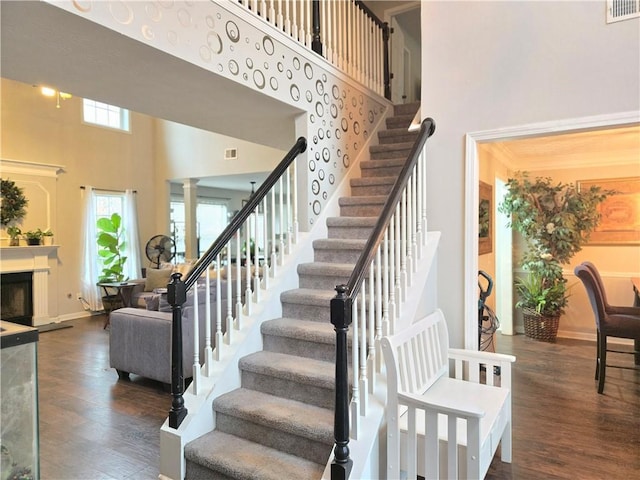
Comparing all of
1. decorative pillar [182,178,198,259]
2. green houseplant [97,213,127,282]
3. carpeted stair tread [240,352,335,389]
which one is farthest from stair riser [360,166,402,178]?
green houseplant [97,213,127,282]

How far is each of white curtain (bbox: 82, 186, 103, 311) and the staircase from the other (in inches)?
217

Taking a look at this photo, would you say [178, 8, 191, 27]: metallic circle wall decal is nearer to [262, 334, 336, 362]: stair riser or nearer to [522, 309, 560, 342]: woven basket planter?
[262, 334, 336, 362]: stair riser

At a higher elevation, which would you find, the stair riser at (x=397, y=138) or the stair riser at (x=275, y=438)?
the stair riser at (x=397, y=138)

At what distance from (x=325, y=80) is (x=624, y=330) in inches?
136

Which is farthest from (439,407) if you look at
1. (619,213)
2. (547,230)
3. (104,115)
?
(104,115)

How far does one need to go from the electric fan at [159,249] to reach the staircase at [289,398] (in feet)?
18.0

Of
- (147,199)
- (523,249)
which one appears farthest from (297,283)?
(147,199)

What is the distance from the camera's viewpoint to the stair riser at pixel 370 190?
4.09m

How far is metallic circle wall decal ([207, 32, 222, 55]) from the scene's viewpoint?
256 cm

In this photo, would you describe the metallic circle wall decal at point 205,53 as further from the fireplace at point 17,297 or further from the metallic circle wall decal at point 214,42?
the fireplace at point 17,297

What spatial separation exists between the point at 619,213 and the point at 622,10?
11.2 feet

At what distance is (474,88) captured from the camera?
3.09 m

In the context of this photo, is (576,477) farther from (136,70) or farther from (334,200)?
(136,70)

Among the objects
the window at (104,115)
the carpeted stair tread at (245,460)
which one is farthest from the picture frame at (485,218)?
the window at (104,115)
